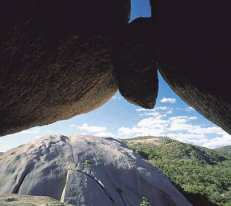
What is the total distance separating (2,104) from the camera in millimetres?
1867

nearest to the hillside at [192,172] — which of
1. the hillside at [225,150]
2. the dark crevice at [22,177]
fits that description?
the dark crevice at [22,177]

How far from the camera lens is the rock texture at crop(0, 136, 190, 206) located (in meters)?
13.0

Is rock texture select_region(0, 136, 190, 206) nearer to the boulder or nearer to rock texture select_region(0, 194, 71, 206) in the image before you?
rock texture select_region(0, 194, 71, 206)

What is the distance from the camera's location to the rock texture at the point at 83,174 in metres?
13.0

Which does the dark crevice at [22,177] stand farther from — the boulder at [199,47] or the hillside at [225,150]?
the hillside at [225,150]

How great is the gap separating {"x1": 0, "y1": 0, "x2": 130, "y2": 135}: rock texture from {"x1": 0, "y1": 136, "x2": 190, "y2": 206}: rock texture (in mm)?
10888

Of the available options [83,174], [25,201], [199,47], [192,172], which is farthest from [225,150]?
[199,47]

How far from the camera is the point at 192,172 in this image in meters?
28.5

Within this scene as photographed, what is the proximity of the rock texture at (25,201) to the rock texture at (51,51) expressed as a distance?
9.27 metres

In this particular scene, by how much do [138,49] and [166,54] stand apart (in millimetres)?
146

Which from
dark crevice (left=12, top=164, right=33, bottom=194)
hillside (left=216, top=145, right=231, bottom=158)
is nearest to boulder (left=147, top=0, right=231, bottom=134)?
dark crevice (left=12, top=164, right=33, bottom=194)

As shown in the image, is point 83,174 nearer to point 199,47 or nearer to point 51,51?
point 51,51

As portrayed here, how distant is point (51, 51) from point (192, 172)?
1101 inches

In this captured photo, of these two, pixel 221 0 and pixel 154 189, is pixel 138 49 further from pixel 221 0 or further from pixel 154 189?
pixel 154 189
